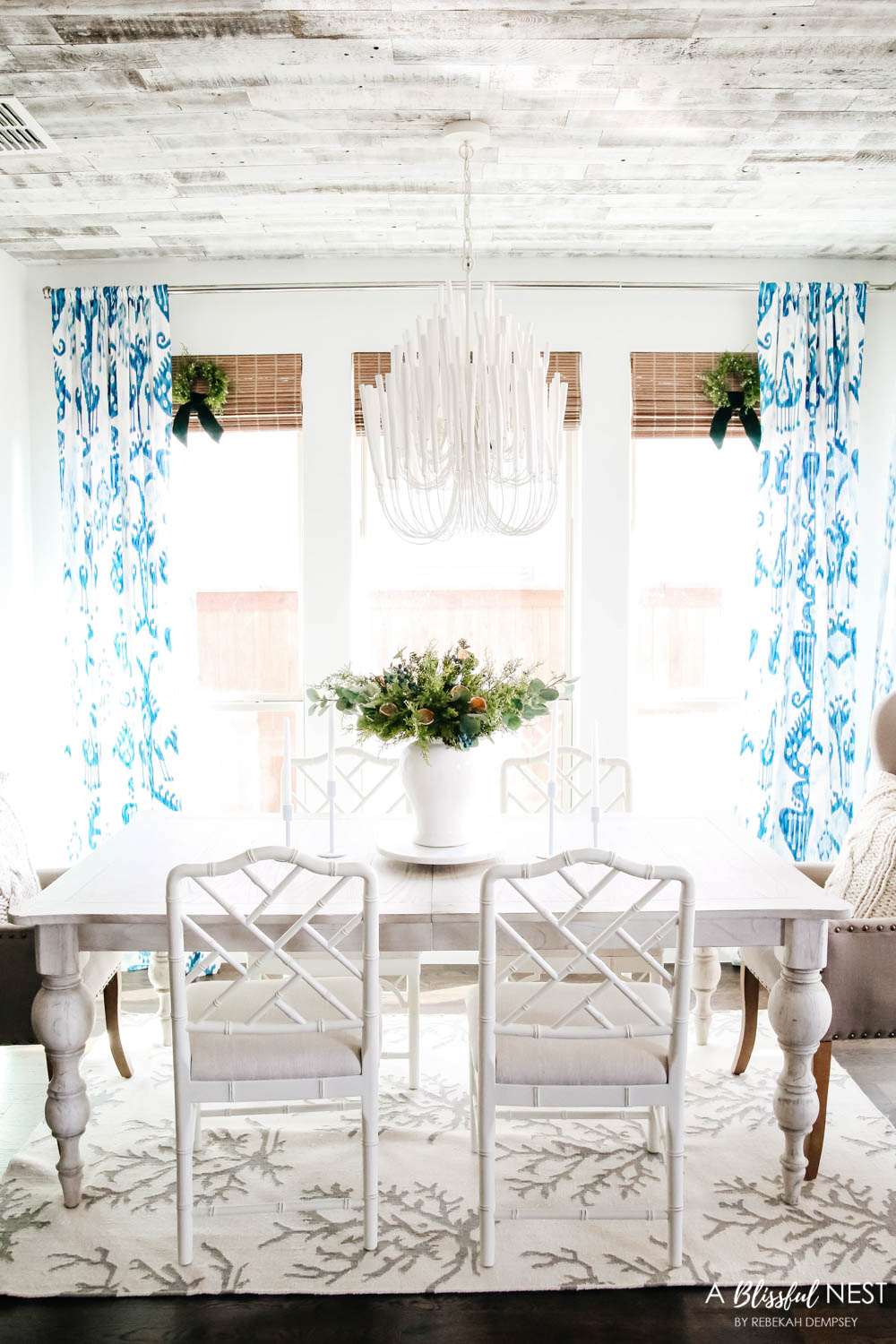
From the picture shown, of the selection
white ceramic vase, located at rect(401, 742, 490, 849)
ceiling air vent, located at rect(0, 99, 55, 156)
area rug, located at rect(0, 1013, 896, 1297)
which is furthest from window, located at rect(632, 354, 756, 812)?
ceiling air vent, located at rect(0, 99, 55, 156)

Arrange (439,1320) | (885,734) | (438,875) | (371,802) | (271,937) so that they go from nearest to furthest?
(439,1320)
(271,937)
(438,875)
(885,734)
(371,802)

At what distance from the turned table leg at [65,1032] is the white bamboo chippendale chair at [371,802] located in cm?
59

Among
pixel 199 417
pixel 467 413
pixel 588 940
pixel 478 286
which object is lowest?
pixel 588 940

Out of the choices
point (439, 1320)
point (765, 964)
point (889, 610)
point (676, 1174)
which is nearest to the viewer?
point (439, 1320)

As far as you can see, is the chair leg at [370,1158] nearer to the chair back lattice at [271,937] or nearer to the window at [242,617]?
the chair back lattice at [271,937]

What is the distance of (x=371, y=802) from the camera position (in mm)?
4293

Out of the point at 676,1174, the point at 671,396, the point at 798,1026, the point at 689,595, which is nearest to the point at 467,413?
the point at 798,1026

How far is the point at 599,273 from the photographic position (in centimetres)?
396

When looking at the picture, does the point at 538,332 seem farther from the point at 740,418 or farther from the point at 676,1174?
the point at 676,1174

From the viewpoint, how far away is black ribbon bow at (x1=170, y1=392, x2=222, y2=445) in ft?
13.0

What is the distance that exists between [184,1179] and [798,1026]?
4.63 ft

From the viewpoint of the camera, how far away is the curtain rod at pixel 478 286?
3.93 m

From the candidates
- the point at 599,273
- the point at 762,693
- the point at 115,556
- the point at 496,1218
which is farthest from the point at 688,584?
the point at 496,1218

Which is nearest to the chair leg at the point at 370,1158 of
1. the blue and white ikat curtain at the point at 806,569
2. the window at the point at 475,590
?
the window at the point at 475,590
